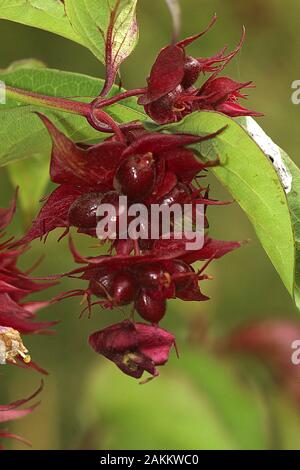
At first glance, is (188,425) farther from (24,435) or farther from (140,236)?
(140,236)

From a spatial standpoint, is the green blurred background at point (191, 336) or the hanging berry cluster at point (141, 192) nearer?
the hanging berry cluster at point (141, 192)

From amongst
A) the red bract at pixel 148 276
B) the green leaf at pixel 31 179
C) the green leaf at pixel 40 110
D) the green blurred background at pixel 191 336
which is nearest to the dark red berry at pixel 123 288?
the red bract at pixel 148 276

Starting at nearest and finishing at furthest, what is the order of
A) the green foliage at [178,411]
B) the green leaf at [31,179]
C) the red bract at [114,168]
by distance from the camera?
the red bract at [114,168], the green leaf at [31,179], the green foliage at [178,411]

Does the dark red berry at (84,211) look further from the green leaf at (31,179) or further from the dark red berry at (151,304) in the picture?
the green leaf at (31,179)

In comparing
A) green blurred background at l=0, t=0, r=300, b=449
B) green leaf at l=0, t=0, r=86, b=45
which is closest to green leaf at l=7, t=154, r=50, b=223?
green blurred background at l=0, t=0, r=300, b=449

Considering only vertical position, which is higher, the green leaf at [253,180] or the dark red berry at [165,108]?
the dark red berry at [165,108]

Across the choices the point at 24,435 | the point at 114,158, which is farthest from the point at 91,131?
the point at 24,435

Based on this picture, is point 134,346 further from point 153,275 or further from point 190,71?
point 190,71
